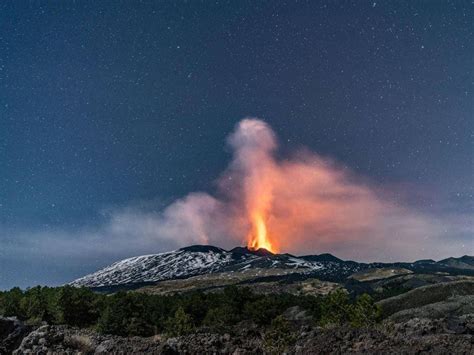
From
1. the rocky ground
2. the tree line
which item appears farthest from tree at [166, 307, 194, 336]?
the rocky ground

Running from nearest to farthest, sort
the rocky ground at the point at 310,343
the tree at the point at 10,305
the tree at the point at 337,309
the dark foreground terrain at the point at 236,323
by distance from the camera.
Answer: the rocky ground at the point at 310,343 → the dark foreground terrain at the point at 236,323 → the tree at the point at 337,309 → the tree at the point at 10,305

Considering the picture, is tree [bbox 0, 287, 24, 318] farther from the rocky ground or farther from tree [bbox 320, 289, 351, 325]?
the rocky ground

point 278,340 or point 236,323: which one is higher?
point 278,340

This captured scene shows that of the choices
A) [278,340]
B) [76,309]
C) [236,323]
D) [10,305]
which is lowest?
[236,323]

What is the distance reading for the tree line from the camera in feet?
230

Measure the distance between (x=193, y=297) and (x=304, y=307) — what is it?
2428cm

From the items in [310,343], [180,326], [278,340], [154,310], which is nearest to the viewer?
[310,343]

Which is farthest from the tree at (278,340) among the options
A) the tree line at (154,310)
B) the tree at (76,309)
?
the tree at (76,309)

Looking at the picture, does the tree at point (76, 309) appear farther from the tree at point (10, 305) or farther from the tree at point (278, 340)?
the tree at point (278, 340)

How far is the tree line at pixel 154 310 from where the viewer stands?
70.2 m

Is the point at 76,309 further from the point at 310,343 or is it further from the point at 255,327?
the point at 310,343

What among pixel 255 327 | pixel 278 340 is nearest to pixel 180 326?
pixel 255 327

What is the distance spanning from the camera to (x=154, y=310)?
292 ft

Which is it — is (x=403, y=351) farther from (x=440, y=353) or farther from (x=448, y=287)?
(x=448, y=287)
